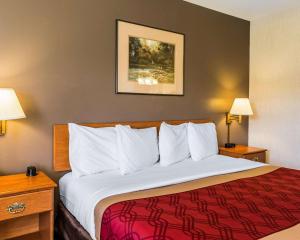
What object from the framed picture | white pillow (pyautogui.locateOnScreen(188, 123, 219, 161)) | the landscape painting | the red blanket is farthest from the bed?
the landscape painting

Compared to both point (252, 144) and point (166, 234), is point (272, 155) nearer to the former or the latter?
point (252, 144)

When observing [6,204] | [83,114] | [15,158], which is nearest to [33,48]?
[83,114]

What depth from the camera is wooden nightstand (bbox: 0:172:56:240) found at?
1.69m

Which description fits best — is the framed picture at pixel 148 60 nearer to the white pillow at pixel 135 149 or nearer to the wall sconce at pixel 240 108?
the white pillow at pixel 135 149

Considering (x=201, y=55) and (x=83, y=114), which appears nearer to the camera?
(x=83, y=114)

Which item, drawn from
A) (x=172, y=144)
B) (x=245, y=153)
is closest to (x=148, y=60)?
(x=172, y=144)

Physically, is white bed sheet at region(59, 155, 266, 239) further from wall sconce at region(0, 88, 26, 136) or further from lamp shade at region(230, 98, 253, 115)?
lamp shade at region(230, 98, 253, 115)

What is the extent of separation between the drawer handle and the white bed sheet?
1.14 feet

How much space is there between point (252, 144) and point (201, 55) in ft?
5.29

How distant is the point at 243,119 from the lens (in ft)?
12.7

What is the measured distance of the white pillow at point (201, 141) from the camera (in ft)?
9.20

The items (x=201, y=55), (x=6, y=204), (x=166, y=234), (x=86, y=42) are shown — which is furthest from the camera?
(x=201, y=55)

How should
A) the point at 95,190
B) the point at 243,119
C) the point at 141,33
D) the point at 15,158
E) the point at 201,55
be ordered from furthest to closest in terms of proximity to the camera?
1. the point at 243,119
2. the point at 201,55
3. the point at 141,33
4. the point at 15,158
5. the point at 95,190

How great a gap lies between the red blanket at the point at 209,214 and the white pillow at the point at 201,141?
0.94 m
